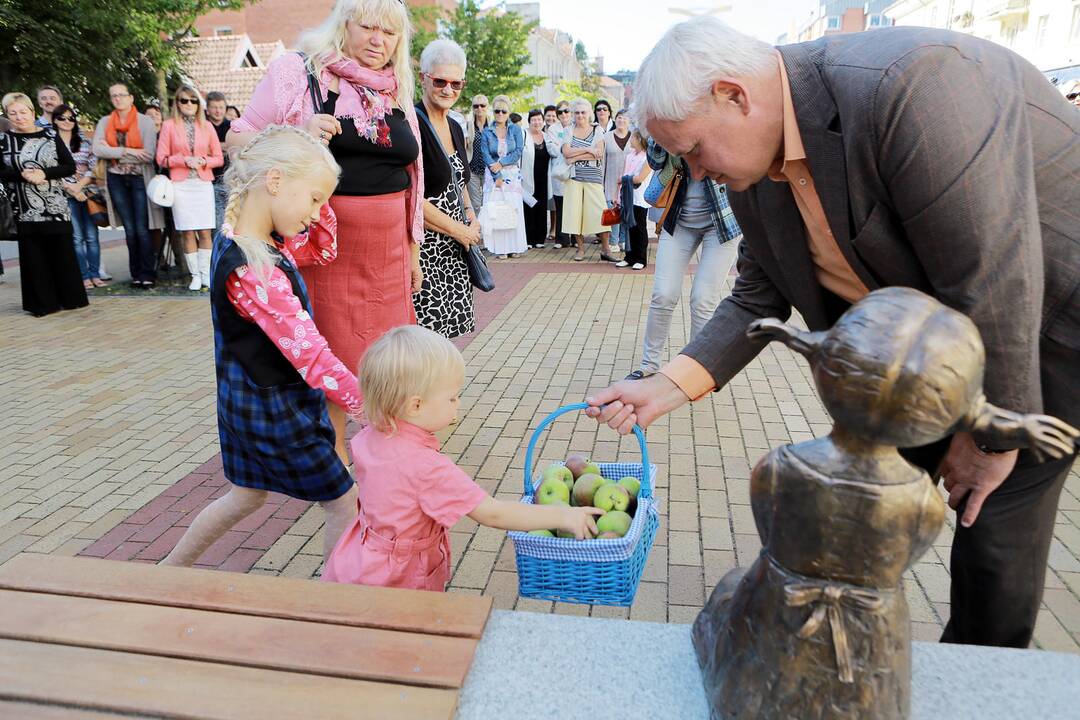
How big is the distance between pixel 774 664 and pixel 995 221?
924mm

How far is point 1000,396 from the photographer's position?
1527mm

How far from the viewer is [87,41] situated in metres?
14.5

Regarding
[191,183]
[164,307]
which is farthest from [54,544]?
[191,183]

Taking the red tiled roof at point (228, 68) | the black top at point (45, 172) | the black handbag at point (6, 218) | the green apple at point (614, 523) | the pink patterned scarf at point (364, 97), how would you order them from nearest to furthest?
1. the green apple at point (614, 523)
2. the pink patterned scarf at point (364, 97)
3. the black top at point (45, 172)
4. the black handbag at point (6, 218)
5. the red tiled roof at point (228, 68)

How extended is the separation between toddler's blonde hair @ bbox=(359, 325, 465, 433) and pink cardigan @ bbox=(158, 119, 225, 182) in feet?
24.0

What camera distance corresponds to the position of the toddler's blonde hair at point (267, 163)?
8.13 ft

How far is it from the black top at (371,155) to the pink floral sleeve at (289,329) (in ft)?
3.42

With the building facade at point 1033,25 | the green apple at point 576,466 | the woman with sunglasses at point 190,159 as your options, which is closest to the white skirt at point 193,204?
the woman with sunglasses at point 190,159

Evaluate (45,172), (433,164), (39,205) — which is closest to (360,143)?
(433,164)

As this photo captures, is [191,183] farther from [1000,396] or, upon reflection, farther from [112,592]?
[1000,396]

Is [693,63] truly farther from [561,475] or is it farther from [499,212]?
[499,212]

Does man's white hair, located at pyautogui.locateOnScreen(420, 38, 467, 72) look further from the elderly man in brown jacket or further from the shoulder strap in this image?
the elderly man in brown jacket

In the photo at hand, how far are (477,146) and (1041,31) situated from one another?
36.9 m

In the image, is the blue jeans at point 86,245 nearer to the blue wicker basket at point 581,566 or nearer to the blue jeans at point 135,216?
the blue jeans at point 135,216
